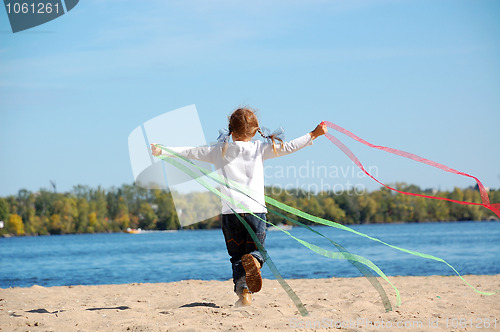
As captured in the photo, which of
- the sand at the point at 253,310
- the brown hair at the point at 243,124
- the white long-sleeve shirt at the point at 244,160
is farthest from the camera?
the brown hair at the point at 243,124

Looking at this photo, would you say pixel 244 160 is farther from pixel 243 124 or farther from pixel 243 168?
pixel 243 124

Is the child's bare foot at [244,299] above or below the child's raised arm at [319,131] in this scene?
below

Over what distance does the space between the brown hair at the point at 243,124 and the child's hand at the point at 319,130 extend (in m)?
0.38

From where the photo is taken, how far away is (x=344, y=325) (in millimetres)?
4398

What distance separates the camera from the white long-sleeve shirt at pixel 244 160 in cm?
500

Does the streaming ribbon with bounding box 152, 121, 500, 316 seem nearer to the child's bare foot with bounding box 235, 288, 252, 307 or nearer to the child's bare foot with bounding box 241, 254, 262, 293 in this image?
the child's bare foot with bounding box 241, 254, 262, 293

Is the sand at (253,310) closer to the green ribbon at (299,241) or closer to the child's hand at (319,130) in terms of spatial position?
the green ribbon at (299,241)

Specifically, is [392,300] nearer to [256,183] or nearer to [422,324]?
[422,324]

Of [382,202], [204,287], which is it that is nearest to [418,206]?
[382,202]

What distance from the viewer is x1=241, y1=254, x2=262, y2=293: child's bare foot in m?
4.82

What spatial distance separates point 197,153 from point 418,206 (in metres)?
78.7

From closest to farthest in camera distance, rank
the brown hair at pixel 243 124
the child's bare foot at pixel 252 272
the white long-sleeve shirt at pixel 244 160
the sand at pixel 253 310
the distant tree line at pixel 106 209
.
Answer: the sand at pixel 253 310 < the child's bare foot at pixel 252 272 < the white long-sleeve shirt at pixel 244 160 < the brown hair at pixel 243 124 < the distant tree line at pixel 106 209

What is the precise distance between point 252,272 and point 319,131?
4.31 ft

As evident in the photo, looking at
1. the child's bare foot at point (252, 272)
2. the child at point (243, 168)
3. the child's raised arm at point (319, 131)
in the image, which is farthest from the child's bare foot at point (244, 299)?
the child's raised arm at point (319, 131)
